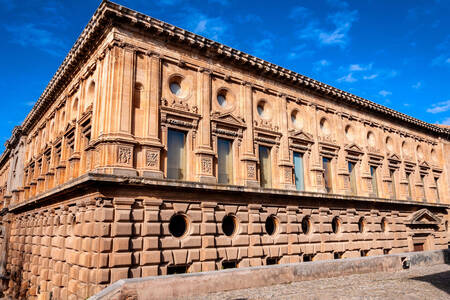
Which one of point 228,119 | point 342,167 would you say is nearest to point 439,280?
point 228,119

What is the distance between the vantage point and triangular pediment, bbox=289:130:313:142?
20.4m

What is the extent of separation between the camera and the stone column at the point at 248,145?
17609mm

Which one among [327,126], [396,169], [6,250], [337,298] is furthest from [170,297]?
[6,250]

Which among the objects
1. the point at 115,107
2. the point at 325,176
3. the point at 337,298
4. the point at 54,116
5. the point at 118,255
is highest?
the point at 54,116

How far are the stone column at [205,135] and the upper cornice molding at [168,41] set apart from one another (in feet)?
4.86

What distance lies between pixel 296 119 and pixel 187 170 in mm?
8577

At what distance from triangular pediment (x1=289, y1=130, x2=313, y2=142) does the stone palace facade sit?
0.07 metres

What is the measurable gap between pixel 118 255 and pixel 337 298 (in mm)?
7342

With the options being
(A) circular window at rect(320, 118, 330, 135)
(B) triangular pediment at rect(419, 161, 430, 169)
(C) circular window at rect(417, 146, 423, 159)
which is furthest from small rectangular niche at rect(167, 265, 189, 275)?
(C) circular window at rect(417, 146, 423, 159)

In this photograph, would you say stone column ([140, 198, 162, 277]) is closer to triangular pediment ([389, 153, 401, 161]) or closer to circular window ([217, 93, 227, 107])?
circular window ([217, 93, 227, 107])

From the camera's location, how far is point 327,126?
23.1 metres

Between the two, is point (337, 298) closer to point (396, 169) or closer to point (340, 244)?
point (340, 244)

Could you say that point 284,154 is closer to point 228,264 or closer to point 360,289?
point 228,264

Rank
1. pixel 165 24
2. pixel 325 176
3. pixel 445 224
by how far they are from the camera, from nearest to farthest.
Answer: pixel 165 24
pixel 325 176
pixel 445 224
